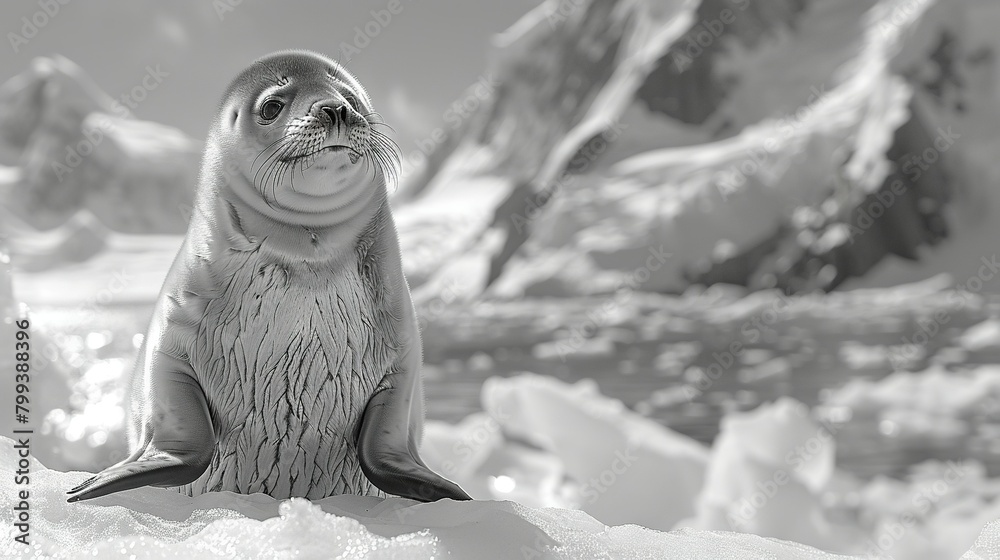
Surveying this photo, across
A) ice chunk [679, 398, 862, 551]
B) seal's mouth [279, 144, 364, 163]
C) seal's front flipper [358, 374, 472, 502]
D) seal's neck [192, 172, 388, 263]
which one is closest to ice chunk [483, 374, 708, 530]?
ice chunk [679, 398, 862, 551]

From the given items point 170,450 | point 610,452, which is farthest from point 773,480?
point 170,450

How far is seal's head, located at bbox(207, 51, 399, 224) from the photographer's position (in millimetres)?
1627

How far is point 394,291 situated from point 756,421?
715 centimetres

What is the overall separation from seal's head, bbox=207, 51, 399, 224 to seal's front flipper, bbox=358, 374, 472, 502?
1.46ft

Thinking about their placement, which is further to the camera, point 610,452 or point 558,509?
point 610,452

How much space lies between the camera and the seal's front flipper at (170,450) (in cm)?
152

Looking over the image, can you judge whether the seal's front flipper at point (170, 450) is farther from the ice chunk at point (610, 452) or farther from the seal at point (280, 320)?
the ice chunk at point (610, 452)

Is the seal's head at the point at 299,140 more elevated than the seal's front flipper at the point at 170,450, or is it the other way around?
the seal's head at the point at 299,140

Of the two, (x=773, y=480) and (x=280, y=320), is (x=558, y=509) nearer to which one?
(x=280, y=320)

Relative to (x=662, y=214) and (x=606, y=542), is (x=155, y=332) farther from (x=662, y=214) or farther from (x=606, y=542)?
(x=662, y=214)

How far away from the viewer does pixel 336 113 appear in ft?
5.28

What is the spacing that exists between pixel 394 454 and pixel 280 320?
1.26 feet

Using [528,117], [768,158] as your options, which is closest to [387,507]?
[768,158]

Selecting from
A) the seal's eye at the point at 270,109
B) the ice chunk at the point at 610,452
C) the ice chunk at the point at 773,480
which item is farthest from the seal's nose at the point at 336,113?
the ice chunk at the point at 610,452
